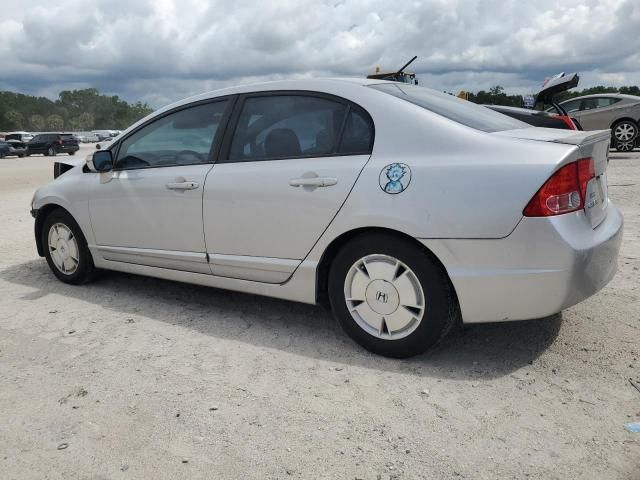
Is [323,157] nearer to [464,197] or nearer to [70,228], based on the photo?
[464,197]

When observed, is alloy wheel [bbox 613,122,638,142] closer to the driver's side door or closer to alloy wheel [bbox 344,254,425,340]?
the driver's side door

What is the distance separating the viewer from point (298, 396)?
9.37 feet

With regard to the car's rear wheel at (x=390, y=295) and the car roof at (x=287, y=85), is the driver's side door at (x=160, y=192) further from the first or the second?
the car's rear wheel at (x=390, y=295)

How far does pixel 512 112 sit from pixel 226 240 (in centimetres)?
677

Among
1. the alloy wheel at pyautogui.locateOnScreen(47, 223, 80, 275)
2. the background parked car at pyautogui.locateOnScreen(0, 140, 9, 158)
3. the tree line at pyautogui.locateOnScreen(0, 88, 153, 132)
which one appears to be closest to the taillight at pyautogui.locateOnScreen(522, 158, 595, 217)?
the alloy wheel at pyautogui.locateOnScreen(47, 223, 80, 275)

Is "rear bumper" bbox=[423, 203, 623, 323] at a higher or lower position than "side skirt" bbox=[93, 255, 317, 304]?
higher

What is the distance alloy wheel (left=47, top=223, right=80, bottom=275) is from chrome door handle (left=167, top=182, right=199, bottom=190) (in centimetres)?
134

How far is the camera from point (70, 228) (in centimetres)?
475

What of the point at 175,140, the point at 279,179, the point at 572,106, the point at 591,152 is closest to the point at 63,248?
the point at 175,140

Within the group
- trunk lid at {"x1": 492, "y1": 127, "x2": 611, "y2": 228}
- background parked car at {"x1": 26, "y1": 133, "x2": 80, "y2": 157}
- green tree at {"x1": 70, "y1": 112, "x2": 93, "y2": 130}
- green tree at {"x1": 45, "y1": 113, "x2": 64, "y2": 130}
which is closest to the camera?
trunk lid at {"x1": 492, "y1": 127, "x2": 611, "y2": 228}

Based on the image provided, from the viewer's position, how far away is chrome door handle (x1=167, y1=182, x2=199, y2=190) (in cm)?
379

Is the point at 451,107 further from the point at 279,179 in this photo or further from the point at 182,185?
the point at 182,185

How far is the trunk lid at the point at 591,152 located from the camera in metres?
2.89

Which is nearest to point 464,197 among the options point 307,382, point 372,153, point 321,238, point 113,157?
point 372,153
